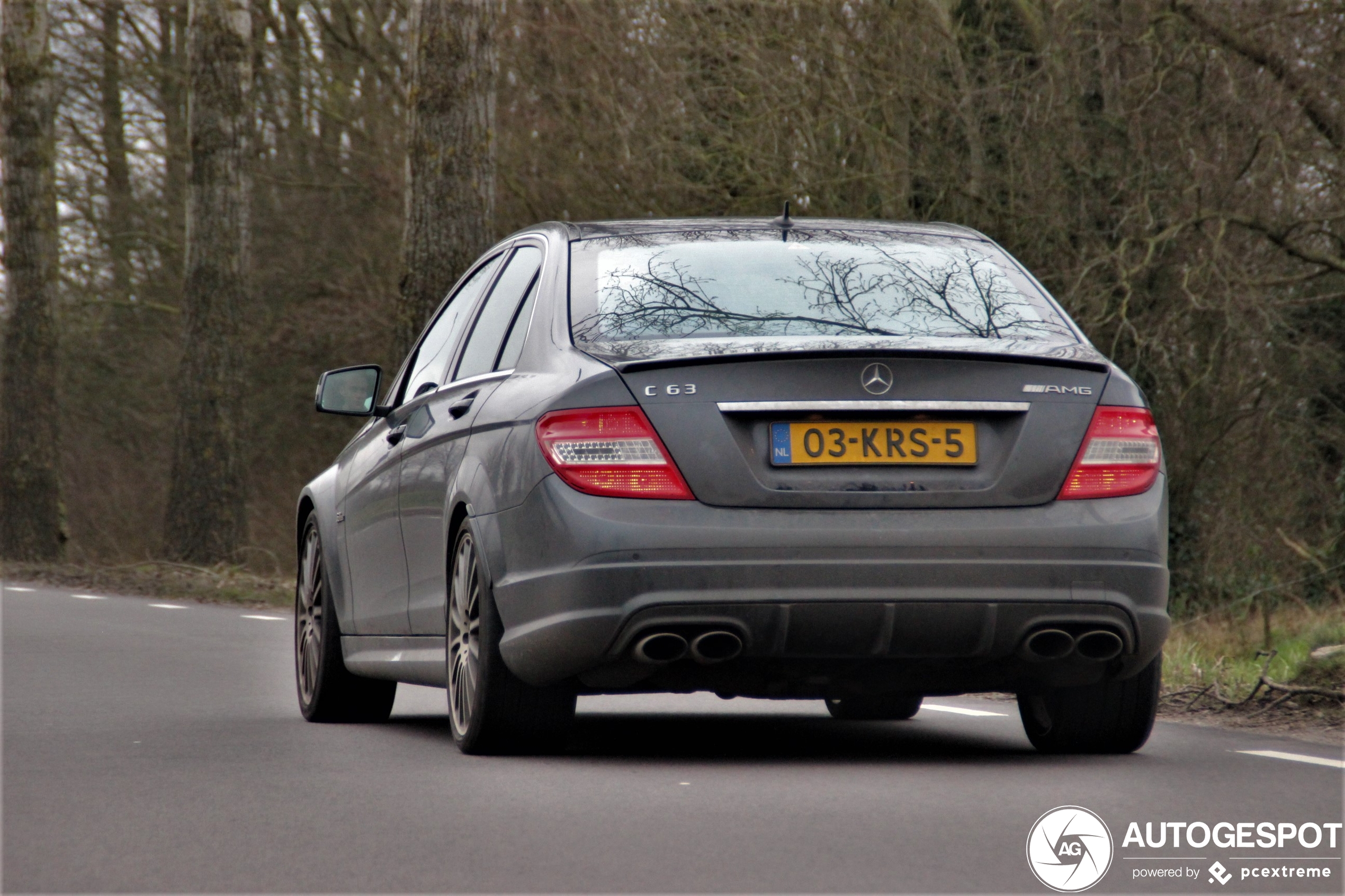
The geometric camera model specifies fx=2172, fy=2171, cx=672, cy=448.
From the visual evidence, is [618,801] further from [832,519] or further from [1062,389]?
[1062,389]

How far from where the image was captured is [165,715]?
882cm

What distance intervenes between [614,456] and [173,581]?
16283 mm

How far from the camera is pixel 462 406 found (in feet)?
23.6

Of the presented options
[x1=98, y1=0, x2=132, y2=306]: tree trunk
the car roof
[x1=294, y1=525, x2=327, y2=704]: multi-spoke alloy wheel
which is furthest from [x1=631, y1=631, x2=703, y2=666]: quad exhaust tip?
[x1=98, y1=0, x2=132, y2=306]: tree trunk

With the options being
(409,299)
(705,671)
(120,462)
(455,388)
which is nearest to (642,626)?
(705,671)

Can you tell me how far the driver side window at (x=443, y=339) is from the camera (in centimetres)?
806

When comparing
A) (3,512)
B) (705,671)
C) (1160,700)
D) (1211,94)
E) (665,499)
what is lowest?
(3,512)

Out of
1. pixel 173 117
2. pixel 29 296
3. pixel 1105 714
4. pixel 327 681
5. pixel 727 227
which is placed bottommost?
pixel 327 681

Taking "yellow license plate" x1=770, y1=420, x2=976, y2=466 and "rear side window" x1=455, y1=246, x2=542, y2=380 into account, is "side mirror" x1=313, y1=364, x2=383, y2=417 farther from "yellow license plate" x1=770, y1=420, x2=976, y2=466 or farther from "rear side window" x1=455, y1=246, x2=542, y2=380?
"yellow license plate" x1=770, y1=420, x2=976, y2=466

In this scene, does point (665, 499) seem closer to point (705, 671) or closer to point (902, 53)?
point (705, 671)

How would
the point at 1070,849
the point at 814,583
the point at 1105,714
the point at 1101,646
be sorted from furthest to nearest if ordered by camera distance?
the point at 1105,714 < the point at 1101,646 < the point at 814,583 < the point at 1070,849

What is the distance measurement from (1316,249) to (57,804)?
47.7 feet

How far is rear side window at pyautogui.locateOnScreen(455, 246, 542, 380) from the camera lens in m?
7.31

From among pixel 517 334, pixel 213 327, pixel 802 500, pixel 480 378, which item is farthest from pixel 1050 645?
pixel 213 327
